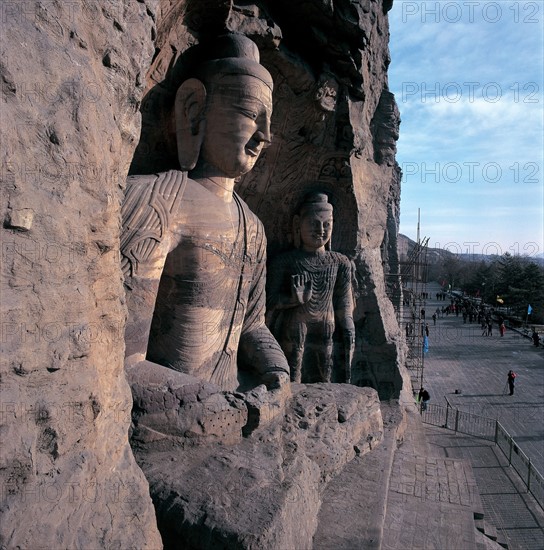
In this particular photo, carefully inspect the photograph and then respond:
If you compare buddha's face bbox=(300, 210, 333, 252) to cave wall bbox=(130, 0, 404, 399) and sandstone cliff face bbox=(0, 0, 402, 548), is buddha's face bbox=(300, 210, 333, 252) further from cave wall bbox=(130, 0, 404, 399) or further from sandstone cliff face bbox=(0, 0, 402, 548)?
sandstone cliff face bbox=(0, 0, 402, 548)

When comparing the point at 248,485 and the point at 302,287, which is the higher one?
the point at 302,287

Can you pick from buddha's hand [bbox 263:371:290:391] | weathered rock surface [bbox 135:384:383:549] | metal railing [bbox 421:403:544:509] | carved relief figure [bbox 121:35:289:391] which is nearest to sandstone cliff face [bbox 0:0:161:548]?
weathered rock surface [bbox 135:384:383:549]

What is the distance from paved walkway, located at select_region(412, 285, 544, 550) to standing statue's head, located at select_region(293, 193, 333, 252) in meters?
2.93

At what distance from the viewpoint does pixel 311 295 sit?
17.7 feet

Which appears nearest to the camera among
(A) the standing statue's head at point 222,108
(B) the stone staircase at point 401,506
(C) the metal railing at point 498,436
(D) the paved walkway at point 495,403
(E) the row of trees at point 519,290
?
(B) the stone staircase at point 401,506

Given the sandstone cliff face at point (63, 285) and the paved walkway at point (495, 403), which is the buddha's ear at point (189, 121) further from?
the paved walkway at point (495, 403)

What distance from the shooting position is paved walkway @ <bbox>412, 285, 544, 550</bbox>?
232 inches

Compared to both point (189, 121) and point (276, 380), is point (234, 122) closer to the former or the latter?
point (189, 121)

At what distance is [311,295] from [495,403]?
8.41 meters

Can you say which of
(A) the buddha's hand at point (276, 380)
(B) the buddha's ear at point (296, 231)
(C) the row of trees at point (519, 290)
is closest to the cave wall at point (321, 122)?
(B) the buddha's ear at point (296, 231)

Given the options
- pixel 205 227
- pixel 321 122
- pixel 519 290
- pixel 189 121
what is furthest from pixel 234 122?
pixel 519 290

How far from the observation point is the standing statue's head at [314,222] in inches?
207

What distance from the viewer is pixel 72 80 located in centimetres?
171

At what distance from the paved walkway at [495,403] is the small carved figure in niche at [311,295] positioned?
6.12ft
